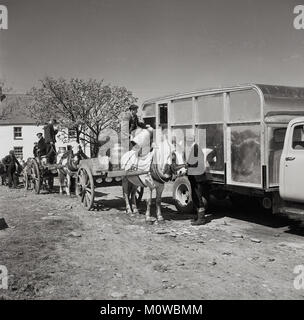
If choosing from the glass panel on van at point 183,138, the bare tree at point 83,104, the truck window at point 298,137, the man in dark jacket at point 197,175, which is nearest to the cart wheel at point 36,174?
the glass panel on van at point 183,138

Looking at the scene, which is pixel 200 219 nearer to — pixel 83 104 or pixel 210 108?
pixel 210 108

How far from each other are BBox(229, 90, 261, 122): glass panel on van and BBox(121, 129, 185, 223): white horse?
62.6 inches

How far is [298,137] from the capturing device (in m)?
8.43

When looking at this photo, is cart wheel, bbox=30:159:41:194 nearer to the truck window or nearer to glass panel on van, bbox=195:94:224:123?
glass panel on van, bbox=195:94:224:123

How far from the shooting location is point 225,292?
5207 mm

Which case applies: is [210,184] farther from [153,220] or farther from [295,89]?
[295,89]

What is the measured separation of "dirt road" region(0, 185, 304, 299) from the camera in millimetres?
5297

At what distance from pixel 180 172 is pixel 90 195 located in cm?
340

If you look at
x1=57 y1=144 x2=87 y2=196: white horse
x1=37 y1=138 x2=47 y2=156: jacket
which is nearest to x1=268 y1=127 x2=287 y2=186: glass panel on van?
x1=57 y1=144 x2=87 y2=196: white horse

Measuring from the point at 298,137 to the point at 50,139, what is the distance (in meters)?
9.83

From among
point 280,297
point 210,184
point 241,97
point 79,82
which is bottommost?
point 280,297

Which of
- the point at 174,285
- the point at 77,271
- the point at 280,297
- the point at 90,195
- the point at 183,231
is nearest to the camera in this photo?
the point at 280,297

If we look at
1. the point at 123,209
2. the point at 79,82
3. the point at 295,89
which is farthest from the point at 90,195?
the point at 79,82
